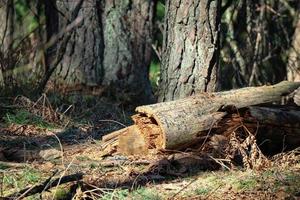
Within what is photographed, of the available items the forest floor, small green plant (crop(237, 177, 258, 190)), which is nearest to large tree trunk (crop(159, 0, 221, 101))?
the forest floor

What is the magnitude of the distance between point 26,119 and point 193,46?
6.70 feet

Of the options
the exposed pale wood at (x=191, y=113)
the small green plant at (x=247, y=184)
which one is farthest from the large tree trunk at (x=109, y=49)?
the small green plant at (x=247, y=184)

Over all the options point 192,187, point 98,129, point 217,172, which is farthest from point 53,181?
point 98,129

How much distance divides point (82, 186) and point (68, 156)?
1.19 m

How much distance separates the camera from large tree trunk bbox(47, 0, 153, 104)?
9156 mm

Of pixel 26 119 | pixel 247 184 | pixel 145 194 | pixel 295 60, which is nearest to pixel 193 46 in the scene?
pixel 26 119

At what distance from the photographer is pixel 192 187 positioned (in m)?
5.21

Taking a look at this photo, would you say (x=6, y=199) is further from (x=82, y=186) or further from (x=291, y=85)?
(x=291, y=85)

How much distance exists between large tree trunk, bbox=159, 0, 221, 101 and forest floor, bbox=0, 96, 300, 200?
1.09m

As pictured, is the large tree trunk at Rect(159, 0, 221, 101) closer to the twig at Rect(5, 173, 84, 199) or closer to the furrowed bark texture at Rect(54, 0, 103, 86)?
the furrowed bark texture at Rect(54, 0, 103, 86)

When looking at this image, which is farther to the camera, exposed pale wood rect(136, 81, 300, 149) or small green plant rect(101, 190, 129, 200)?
exposed pale wood rect(136, 81, 300, 149)

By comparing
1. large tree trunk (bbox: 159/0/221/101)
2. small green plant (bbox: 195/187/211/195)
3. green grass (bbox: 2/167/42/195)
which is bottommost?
small green plant (bbox: 195/187/211/195)

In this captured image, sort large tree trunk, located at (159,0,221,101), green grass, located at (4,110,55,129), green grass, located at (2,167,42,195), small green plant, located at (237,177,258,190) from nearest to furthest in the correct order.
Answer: green grass, located at (2,167,42,195) → small green plant, located at (237,177,258,190) → large tree trunk, located at (159,0,221,101) → green grass, located at (4,110,55,129)

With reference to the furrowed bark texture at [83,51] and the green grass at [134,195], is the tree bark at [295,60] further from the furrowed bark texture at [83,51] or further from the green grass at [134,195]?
the green grass at [134,195]
